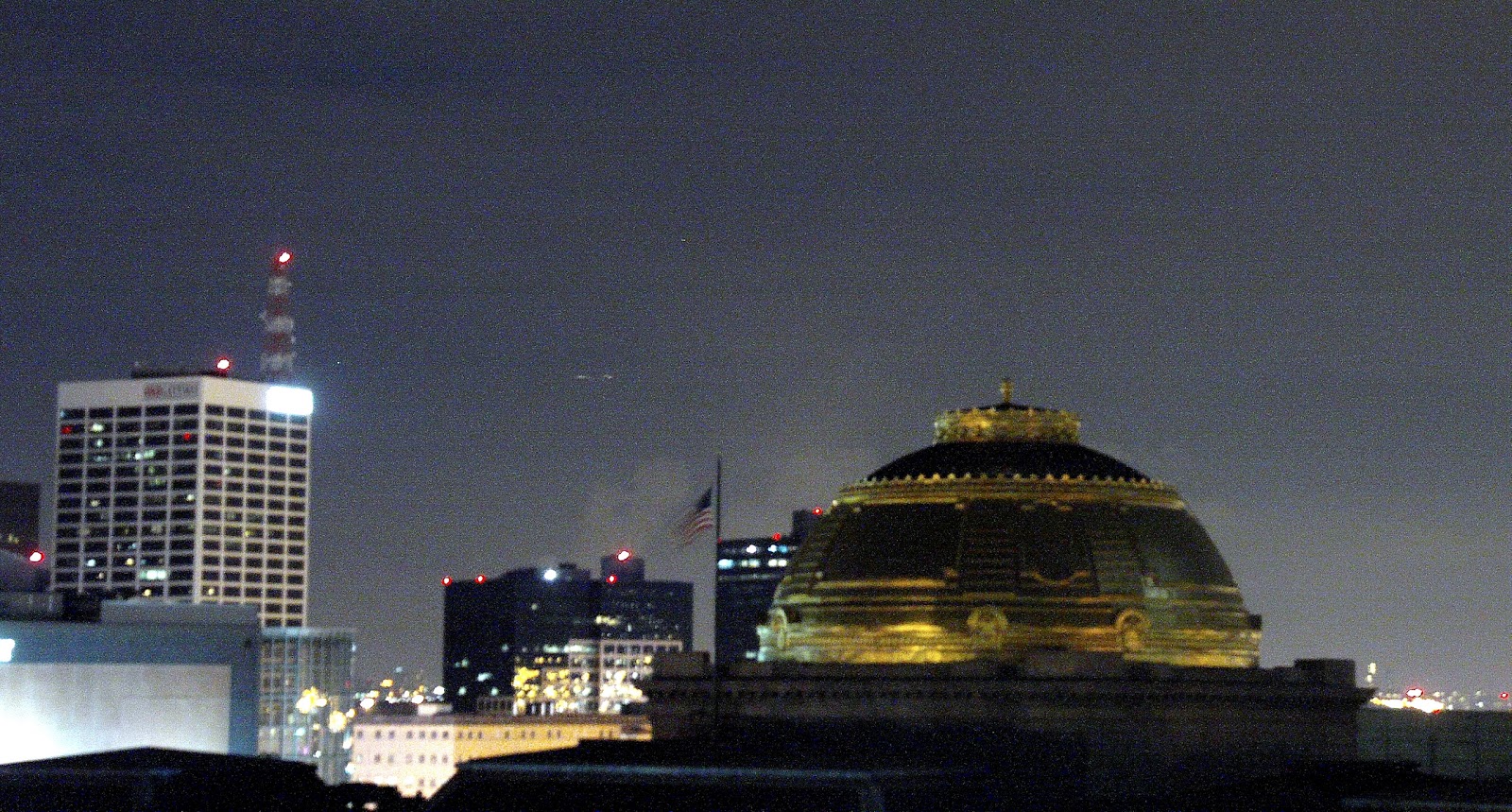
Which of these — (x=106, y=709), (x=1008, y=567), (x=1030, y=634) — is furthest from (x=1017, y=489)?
(x=106, y=709)

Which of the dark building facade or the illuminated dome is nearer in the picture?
the dark building facade

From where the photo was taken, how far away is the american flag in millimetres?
116312

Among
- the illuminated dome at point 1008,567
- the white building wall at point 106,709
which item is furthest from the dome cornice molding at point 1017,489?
the white building wall at point 106,709

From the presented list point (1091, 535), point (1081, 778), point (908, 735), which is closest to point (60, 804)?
point (908, 735)

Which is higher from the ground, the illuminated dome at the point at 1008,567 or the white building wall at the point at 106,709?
the illuminated dome at the point at 1008,567

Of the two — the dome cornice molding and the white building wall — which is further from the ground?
the dome cornice molding

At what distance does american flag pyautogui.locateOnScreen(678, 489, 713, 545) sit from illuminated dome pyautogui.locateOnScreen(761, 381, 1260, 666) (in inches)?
316

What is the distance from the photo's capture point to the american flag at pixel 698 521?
116m

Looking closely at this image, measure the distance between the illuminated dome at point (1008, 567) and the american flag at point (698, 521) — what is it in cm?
802

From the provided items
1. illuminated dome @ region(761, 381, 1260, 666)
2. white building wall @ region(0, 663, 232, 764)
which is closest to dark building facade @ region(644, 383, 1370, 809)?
illuminated dome @ region(761, 381, 1260, 666)

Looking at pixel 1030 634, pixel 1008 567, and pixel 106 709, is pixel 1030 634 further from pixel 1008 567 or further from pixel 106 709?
pixel 106 709

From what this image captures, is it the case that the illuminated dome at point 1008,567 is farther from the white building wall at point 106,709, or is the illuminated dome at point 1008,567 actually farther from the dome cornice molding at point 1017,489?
the white building wall at point 106,709

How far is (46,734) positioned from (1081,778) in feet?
118

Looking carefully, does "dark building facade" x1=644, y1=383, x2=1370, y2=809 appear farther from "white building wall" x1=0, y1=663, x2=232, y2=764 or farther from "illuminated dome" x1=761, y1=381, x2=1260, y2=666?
"white building wall" x1=0, y1=663, x2=232, y2=764
